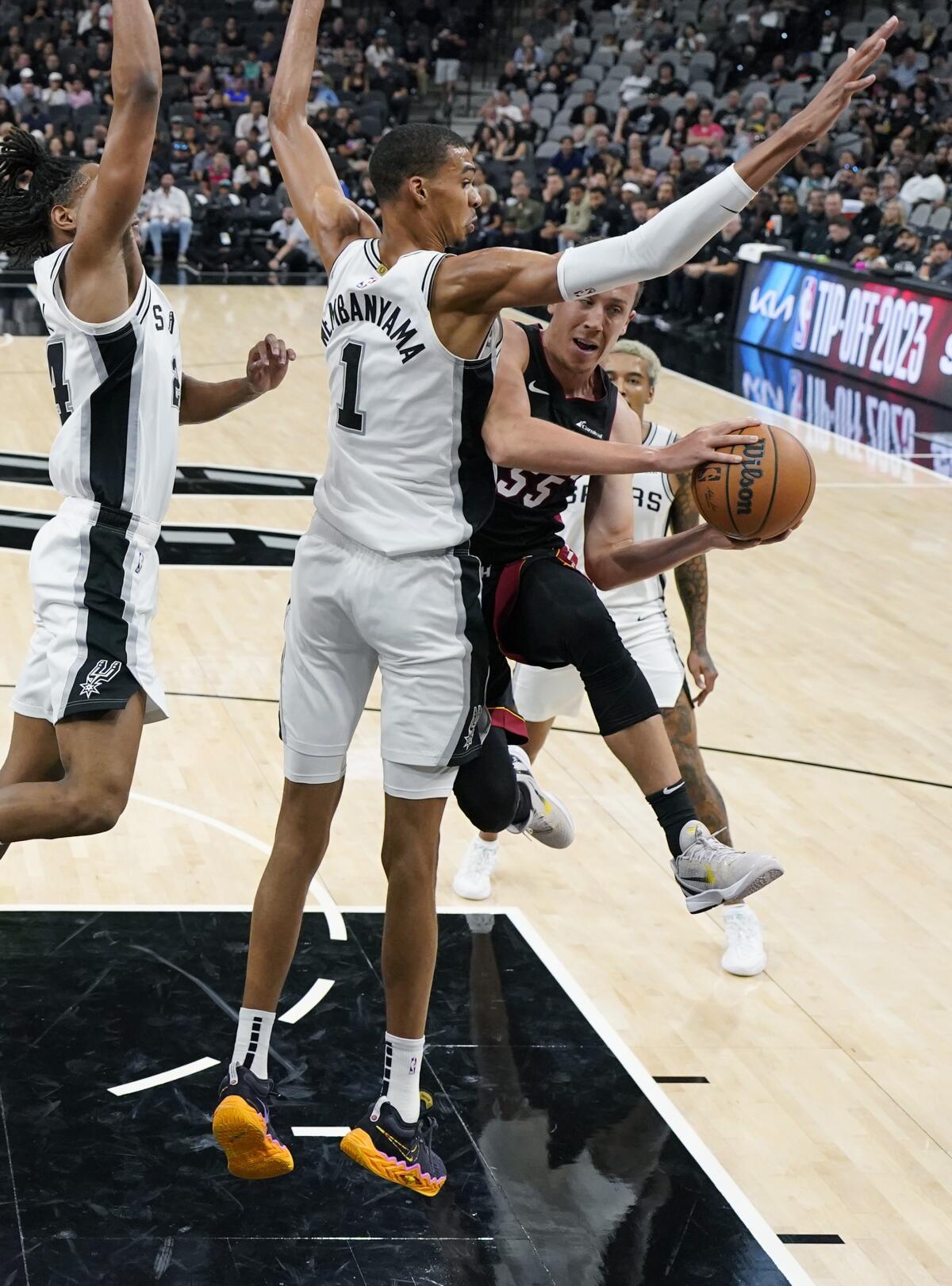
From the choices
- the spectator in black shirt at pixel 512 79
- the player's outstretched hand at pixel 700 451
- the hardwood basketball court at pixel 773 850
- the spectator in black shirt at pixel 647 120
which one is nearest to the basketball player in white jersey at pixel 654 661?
the hardwood basketball court at pixel 773 850

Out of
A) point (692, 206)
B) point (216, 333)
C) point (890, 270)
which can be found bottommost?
point (216, 333)

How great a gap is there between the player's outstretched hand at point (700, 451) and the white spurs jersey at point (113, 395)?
4.22ft

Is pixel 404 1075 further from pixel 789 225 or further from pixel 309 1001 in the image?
pixel 789 225

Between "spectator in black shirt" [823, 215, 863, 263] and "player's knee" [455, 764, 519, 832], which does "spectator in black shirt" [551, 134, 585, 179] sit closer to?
"spectator in black shirt" [823, 215, 863, 263]

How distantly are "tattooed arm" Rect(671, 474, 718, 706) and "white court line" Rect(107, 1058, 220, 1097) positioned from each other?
1834 millimetres

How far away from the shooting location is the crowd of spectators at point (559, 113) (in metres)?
20.0

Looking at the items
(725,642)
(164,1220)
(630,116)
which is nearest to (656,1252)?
(164,1220)

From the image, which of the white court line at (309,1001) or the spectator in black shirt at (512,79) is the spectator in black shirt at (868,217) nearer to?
the spectator in black shirt at (512,79)

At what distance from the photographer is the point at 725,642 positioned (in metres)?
8.13

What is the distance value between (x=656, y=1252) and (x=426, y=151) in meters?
2.37

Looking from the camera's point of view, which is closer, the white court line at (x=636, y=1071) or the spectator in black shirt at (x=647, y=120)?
the white court line at (x=636, y=1071)

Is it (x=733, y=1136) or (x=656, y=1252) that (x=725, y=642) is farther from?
(x=656, y=1252)

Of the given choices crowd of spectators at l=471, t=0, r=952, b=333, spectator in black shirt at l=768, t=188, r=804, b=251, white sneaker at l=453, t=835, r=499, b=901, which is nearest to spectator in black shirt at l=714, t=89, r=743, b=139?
→ crowd of spectators at l=471, t=0, r=952, b=333

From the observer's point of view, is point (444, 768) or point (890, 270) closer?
point (444, 768)
